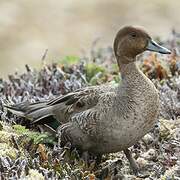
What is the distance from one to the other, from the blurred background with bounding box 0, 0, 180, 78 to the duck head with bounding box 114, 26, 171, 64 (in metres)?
9.98

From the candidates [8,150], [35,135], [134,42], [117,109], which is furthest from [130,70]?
[8,150]

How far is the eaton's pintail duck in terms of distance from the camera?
6.18m

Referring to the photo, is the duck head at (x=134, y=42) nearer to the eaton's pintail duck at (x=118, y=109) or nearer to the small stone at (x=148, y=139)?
the eaton's pintail duck at (x=118, y=109)

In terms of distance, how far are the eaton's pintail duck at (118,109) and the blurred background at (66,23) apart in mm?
9884

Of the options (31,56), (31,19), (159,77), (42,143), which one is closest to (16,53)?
(31,56)

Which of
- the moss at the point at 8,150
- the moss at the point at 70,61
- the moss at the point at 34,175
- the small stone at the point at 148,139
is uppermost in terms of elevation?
the moss at the point at 70,61

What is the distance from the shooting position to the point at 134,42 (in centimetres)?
642

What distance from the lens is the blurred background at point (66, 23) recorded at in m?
17.2

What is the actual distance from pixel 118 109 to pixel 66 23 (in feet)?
41.4

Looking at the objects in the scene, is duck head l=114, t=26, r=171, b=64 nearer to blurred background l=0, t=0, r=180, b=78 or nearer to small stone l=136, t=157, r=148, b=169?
small stone l=136, t=157, r=148, b=169

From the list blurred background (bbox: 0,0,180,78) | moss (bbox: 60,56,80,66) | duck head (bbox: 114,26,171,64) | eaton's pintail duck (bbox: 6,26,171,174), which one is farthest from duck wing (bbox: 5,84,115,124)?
blurred background (bbox: 0,0,180,78)

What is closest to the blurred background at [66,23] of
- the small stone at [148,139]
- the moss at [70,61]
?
the moss at [70,61]

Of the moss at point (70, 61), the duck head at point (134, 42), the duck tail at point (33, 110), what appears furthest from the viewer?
the moss at point (70, 61)

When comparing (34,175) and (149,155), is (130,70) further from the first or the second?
(34,175)
